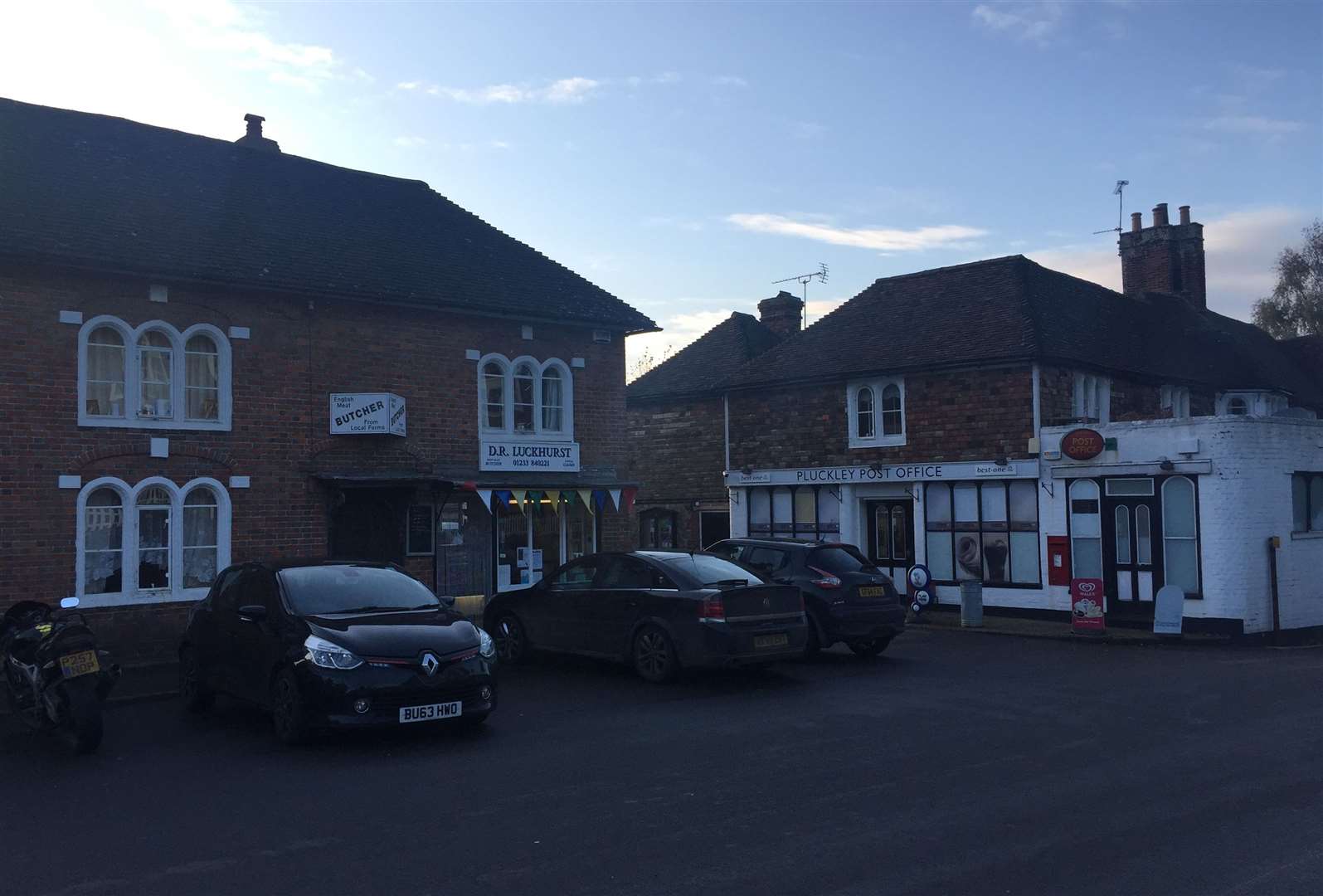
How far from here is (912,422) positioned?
23.3 meters

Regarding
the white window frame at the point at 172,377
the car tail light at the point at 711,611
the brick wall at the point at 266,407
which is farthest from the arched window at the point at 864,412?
the white window frame at the point at 172,377

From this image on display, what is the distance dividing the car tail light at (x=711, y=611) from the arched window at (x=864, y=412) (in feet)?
42.1

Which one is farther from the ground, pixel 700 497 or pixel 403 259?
pixel 403 259

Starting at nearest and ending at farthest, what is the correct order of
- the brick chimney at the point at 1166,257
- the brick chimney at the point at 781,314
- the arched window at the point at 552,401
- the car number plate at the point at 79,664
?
1. the car number plate at the point at 79,664
2. the arched window at the point at 552,401
3. the brick chimney at the point at 1166,257
4. the brick chimney at the point at 781,314

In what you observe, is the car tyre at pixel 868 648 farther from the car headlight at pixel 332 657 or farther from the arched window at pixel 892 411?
the arched window at pixel 892 411

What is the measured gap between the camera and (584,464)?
66.3ft

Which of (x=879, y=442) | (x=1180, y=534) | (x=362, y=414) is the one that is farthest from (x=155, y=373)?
(x=1180, y=534)

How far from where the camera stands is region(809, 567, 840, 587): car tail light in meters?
14.7

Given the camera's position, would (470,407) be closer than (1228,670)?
No

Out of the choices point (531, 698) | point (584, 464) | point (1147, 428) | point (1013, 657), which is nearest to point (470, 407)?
point (584, 464)

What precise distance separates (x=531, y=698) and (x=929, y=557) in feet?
43.1

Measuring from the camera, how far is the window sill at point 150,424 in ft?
49.8

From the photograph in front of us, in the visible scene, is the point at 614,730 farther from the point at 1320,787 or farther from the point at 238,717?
the point at 1320,787

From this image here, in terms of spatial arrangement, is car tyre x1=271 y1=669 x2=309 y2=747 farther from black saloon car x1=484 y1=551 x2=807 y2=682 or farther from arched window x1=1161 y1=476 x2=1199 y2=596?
arched window x1=1161 y1=476 x2=1199 y2=596
